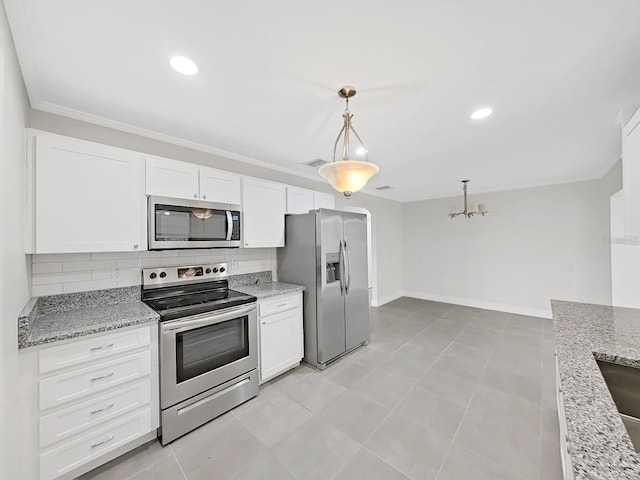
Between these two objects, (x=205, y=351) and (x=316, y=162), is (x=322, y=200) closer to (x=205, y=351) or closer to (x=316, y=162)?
(x=316, y=162)

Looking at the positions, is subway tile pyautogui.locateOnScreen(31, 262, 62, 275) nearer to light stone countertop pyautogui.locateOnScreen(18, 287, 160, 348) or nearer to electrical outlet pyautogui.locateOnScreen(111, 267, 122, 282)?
light stone countertop pyautogui.locateOnScreen(18, 287, 160, 348)

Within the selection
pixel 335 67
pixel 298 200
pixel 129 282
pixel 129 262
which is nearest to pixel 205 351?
pixel 129 282

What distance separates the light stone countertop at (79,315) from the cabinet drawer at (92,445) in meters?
0.67

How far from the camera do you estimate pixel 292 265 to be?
3334 mm

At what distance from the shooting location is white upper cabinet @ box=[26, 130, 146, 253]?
1.75 meters

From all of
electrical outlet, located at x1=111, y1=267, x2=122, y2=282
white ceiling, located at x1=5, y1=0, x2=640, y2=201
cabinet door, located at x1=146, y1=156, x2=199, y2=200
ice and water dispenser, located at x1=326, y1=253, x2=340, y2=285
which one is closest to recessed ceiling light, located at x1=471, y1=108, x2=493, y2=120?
white ceiling, located at x1=5, y1=0, x2=640, y2=201

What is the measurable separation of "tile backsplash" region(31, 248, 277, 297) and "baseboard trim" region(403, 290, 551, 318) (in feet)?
17.1

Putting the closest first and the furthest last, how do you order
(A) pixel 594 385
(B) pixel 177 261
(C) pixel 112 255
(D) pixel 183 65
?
(A) pixel 594 385 < (D) pixel 183 65 < (C) pixel 112 255 < (B) pixel 177 261

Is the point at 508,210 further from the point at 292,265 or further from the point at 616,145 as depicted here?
the point at 292,265

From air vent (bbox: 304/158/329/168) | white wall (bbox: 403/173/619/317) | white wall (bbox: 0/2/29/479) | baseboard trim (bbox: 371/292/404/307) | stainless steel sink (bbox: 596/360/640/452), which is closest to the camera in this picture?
white wall (bbox: 0/2/29/479)

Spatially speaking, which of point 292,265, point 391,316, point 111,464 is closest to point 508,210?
point 391,316

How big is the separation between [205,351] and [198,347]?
0.08m

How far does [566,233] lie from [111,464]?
22.3ft

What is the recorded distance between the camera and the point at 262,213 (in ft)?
10.1
